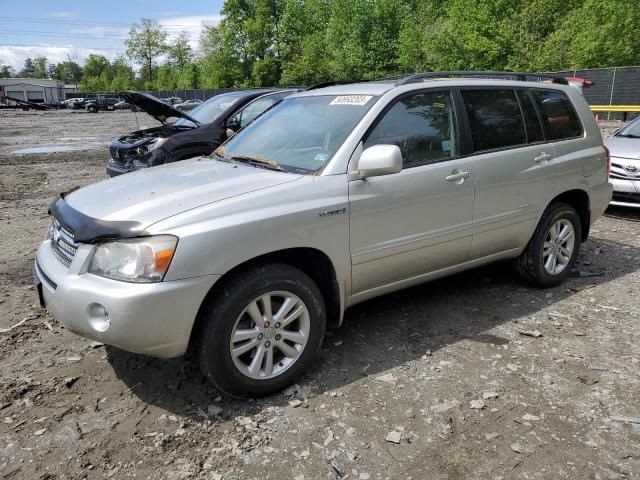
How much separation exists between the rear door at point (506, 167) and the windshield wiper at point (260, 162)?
1516 millimetres

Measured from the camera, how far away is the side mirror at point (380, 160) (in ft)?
10.6

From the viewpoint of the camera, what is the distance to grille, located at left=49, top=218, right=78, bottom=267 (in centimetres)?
302

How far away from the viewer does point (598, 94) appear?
26.6 meters

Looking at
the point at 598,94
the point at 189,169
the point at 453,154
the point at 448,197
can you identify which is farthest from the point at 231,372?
the point at 598,94

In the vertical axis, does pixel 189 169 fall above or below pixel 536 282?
above

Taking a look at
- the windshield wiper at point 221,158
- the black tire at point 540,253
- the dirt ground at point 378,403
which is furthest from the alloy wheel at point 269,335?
the black tire at point 540,253

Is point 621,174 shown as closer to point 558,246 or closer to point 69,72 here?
point 558,246

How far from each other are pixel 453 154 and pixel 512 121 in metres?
0.83

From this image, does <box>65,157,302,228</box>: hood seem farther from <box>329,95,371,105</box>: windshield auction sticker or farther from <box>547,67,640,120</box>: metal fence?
<box>547,67,640,120</box>: metal fence

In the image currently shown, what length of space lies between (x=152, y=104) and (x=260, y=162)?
16.9ft

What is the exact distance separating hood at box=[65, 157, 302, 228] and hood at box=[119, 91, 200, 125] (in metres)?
4.55

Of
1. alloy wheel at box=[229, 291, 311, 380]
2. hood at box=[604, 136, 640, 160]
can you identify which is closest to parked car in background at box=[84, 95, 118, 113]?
hood at box=[604, 136, 640, 160]

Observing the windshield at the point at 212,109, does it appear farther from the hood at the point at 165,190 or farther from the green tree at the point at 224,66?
the green tree at the point at 224,66

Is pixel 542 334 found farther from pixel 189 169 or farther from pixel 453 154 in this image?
pixel 189 169
